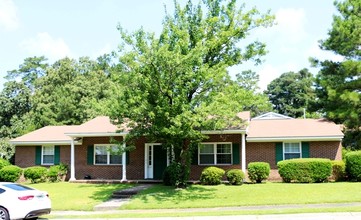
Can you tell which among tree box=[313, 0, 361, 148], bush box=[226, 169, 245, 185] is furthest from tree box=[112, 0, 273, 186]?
tree box=[313, 0, 361, 148]

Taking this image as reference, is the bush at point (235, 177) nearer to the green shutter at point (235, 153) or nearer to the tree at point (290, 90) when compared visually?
the green shutter at point (235, 153)

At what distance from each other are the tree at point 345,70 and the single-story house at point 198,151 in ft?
6.45

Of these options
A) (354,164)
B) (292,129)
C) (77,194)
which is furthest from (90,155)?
(354,164)

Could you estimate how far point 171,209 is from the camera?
1806 cm

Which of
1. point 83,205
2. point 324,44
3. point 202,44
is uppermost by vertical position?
point 324,44

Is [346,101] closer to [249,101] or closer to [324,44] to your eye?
[324,44]

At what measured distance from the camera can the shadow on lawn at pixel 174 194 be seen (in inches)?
792

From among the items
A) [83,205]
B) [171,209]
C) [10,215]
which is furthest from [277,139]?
[10,215]

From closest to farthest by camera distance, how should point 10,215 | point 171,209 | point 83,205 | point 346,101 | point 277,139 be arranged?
point 10,215 → point 171,209 → point 83,205 → point 277,139 → point 346,101

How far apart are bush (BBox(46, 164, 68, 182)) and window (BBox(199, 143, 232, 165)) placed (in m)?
9.60

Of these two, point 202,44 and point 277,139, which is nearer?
point 202,44

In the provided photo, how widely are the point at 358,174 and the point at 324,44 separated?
458 inches

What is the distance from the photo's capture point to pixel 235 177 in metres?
24.3

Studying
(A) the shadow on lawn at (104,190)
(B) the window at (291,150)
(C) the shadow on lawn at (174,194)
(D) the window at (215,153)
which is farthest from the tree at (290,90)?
(C) the shadow on lawn at (174,194)
